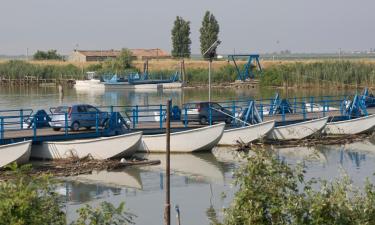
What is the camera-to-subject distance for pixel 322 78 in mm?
79438

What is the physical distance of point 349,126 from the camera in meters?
36.0

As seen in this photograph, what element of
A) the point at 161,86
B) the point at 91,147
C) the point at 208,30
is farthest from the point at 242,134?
the point at 208,30

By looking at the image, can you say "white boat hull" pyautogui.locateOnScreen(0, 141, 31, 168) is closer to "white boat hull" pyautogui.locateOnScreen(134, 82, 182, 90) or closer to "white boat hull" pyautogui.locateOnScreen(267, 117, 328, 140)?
"white boat hull" pyautogui.locateOnScreen(267, 117, 328, 140)

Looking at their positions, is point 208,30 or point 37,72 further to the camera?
point 208,30

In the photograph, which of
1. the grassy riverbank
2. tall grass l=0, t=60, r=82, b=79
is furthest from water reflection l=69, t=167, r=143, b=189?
tall grass l=0, t=60, r=82, b=79

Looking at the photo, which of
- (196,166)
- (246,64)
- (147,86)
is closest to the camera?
(196,166)

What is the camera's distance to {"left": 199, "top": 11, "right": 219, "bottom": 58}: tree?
11506 centimetres

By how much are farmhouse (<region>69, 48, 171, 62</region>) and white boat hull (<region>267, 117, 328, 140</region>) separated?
95198mm

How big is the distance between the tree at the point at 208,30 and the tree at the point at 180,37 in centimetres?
655

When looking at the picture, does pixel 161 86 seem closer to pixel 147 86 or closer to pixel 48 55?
pixel 147 86

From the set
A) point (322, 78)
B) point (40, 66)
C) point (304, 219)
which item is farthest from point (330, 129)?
point (40, 66)

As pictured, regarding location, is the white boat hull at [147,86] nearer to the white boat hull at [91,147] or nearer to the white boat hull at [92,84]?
the white boat hull at [92,84]

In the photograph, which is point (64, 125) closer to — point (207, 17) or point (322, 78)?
point (322, 78)

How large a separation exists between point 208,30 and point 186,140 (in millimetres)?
87490
